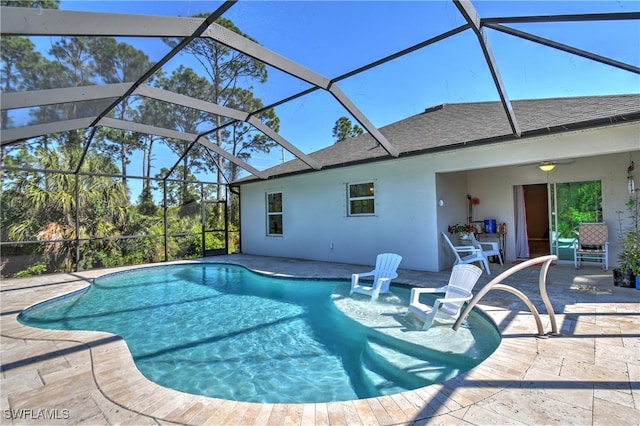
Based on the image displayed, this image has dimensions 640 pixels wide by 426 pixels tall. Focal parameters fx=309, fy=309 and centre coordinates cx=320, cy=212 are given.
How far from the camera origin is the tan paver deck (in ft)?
7.53

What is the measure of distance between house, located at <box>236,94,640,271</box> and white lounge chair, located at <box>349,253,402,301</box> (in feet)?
6.06

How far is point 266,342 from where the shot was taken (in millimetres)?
4512

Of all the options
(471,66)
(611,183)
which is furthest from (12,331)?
(611,183)

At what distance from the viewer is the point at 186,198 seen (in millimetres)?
13000

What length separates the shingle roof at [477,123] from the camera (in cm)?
569

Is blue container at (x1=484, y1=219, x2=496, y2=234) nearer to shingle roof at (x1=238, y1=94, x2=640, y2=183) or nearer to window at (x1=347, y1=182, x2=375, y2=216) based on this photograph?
shingle roof at (x1=238, y1=94, x2=640, y2=183)

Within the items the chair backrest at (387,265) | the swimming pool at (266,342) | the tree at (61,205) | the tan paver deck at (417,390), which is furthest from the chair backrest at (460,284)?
the tree at (61,205)

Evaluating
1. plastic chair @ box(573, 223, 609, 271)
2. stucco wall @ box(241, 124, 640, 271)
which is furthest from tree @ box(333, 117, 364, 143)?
plastic chair @ box(573, 223, 609, 271)

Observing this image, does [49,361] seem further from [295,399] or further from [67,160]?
[67,160]

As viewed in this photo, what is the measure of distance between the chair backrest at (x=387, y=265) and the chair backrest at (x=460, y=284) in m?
1.68

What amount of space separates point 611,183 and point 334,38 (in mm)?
7688

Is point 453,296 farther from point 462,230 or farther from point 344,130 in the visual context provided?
point 344,130

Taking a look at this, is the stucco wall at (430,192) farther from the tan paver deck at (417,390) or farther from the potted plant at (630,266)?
the tan paver deck at (417,390)

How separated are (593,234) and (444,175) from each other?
12.1 feet
